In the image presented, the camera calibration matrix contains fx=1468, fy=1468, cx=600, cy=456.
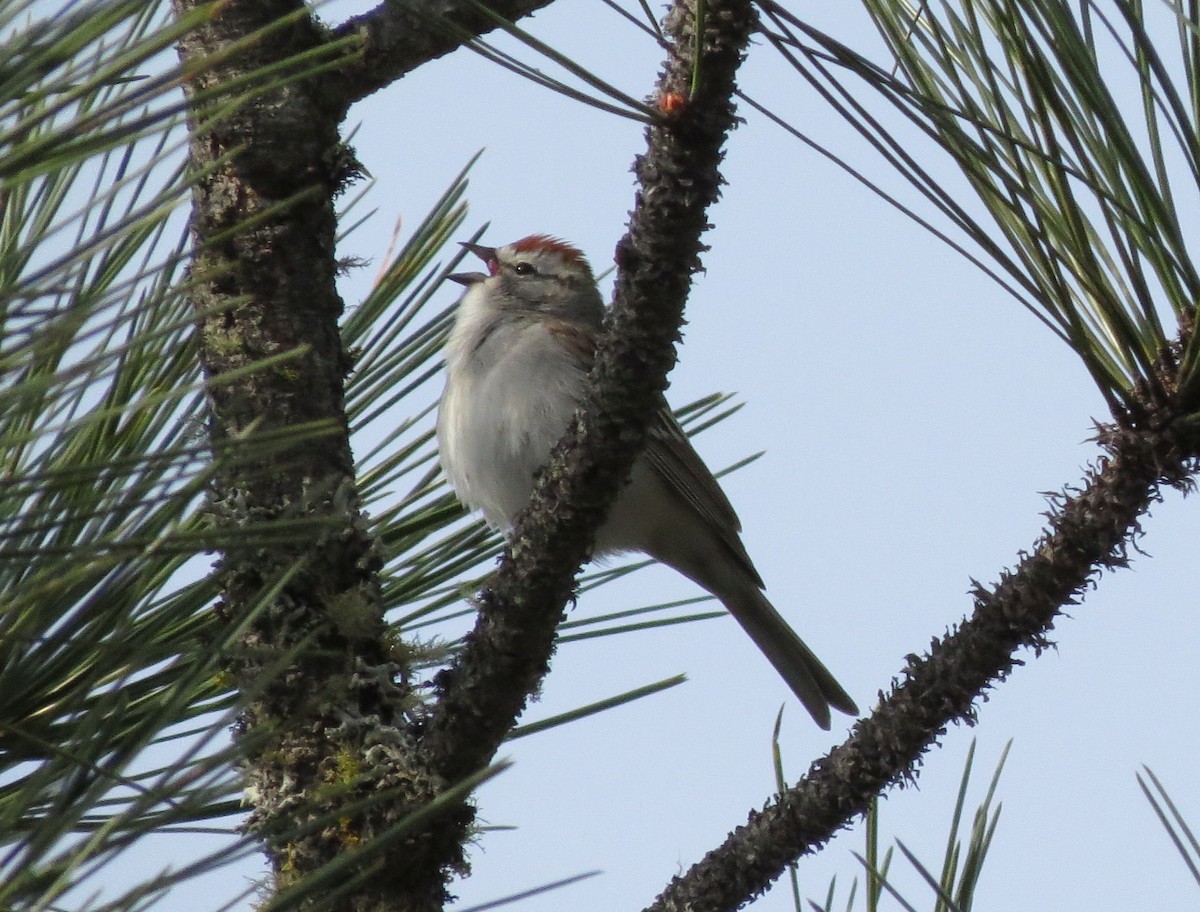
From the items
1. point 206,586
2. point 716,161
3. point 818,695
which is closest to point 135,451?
point 206,586

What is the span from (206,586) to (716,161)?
101cm

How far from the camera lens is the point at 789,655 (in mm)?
5484

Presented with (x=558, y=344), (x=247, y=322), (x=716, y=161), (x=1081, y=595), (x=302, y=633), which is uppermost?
(x=558, y=344)

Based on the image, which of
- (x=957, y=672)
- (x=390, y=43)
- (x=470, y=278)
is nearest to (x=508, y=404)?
(x=470, y=278)

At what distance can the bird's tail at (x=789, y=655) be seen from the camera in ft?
17.9

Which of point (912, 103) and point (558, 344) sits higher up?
point (558, 344)

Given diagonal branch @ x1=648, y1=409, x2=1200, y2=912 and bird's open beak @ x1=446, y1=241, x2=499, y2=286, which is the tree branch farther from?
bird's open beak @ x1=446, y1=241, x2=499, y2=286

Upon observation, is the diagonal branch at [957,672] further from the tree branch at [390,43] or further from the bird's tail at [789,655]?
the bird's tail at [789,655]

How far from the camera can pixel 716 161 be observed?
78.4 inches

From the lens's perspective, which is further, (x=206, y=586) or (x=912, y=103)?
(x=206, y=586)

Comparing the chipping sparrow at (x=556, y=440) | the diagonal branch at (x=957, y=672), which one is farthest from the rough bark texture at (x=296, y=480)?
the chipping sparrow at (x=556, y=440)

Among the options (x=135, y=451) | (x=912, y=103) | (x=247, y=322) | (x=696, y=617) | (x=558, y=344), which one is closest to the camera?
(x=912, y=103)

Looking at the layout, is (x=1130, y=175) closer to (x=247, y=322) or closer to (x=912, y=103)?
(x=912, y=103)

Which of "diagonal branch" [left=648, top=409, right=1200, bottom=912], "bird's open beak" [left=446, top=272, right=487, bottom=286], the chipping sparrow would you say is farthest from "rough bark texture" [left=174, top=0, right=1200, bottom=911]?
"bird's open beak" [left=446, top=272, right=487, bottom=286]
